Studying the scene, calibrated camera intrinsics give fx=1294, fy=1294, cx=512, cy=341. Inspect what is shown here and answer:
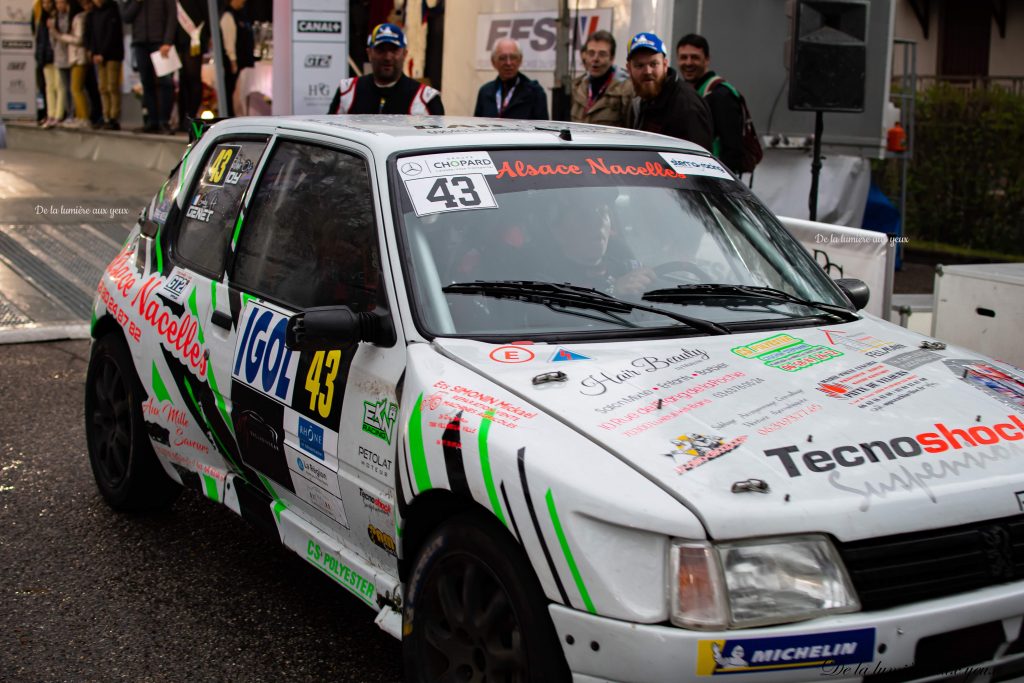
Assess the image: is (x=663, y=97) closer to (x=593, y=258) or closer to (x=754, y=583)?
(x=593, y=258)

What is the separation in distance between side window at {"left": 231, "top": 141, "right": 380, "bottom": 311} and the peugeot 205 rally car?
0.01 meters

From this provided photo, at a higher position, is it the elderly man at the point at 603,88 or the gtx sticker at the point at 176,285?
the elderly man at the point at 603,88

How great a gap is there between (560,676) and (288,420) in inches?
58.2

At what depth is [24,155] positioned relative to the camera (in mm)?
19422

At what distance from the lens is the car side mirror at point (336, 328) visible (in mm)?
3572

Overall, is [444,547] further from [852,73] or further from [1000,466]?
[852,73]

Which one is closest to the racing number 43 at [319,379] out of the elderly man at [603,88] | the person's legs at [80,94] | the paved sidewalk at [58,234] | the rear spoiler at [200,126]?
the rear spoiler at [200,126]

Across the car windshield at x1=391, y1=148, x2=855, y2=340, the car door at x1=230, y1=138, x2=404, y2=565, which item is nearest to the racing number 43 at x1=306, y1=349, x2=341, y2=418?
the car door at x1=230, y1=138, x2=404, y2=565

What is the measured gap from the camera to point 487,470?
10.1 ft

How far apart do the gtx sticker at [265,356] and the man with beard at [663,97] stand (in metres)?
3.82

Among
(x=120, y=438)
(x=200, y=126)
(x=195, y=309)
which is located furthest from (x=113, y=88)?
(x=195, y=309)

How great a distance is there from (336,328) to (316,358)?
1.28 feet

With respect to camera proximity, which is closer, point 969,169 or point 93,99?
point 969,169

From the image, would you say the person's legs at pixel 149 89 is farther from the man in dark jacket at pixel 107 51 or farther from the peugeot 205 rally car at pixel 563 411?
the peugeot 205 rally car at pixel 563 411
